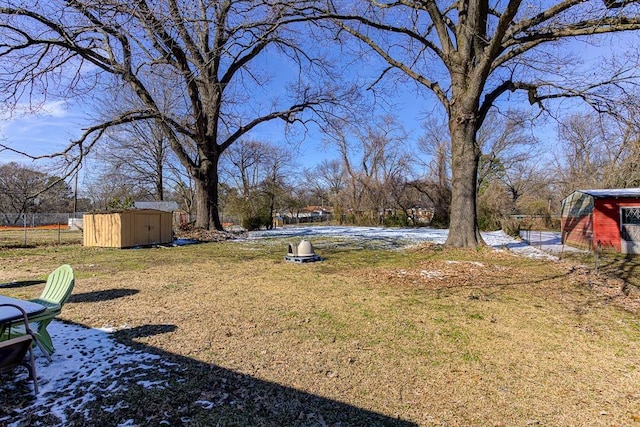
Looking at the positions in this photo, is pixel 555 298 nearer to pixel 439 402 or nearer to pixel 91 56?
pixel 439 402

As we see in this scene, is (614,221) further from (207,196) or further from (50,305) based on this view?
(207,196)

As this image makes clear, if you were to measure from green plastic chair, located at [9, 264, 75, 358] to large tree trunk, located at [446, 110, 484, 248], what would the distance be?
1096 cm

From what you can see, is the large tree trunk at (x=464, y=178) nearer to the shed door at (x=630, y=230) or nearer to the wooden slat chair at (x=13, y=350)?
the shed door at (x=630, y=230)

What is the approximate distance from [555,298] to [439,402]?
15.2 feet

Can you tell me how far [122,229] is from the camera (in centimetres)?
1442

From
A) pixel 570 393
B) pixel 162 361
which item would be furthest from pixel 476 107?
pixel 162 361

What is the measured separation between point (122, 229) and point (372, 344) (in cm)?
1363

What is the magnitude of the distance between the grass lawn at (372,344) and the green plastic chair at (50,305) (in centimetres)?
71

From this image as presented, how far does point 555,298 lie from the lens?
243 inches

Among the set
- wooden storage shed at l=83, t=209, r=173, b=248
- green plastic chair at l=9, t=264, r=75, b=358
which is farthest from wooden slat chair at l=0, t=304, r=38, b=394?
wooden storage shed at l=83, t=209, r=173, b=248

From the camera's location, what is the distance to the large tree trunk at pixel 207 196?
18.7 meters

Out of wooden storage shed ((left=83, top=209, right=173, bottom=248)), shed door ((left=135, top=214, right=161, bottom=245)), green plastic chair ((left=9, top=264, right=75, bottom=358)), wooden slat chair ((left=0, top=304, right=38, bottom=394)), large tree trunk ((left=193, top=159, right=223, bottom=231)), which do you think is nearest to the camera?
wooden slat chair ((left=0, top=304, right=38, bottom=394))

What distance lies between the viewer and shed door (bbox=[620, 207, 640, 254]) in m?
13.6

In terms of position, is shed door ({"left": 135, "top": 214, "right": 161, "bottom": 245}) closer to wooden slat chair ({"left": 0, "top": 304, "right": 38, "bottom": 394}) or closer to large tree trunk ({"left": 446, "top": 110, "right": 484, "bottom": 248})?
large tree trunk ({"left": 446, "top": 110, "right": 484, "bottom": 248})
